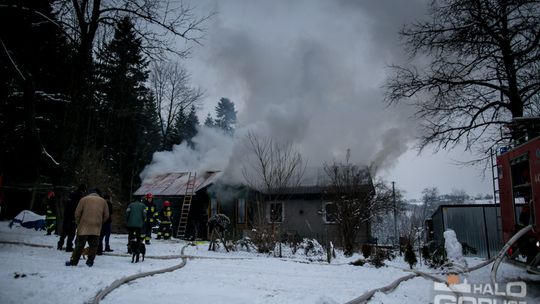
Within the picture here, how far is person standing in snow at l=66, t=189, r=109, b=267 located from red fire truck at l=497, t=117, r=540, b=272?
8091 mm

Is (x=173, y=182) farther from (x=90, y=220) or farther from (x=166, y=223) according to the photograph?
(x=90, y=220)

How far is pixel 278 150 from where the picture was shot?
15117mm

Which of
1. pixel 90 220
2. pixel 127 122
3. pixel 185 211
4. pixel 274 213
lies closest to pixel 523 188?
pixel 274 213

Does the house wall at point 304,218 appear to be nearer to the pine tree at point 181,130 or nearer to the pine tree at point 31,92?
the pine tree at point 31,92

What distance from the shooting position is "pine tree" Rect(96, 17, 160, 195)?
29.1 metres

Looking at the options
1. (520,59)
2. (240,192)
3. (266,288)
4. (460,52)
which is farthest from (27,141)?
(520,59)

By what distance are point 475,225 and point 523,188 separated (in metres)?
7.96

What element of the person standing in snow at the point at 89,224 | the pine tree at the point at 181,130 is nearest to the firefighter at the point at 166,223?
the person standing in snow at the point at 89,224

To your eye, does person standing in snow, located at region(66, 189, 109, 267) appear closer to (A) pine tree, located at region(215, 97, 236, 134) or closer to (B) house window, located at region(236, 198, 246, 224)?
(B) house window, located at region(236, 198, 246, 224)

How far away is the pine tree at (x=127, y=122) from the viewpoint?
29.1 meters

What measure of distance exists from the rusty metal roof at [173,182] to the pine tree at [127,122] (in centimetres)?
574

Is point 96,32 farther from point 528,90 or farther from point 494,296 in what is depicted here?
point 528,90

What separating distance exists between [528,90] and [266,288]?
1004 cm

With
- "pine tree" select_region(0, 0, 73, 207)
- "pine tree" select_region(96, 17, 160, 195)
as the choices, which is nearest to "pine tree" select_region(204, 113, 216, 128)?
"pine tree" select_region(96, 17, 160, 195)
